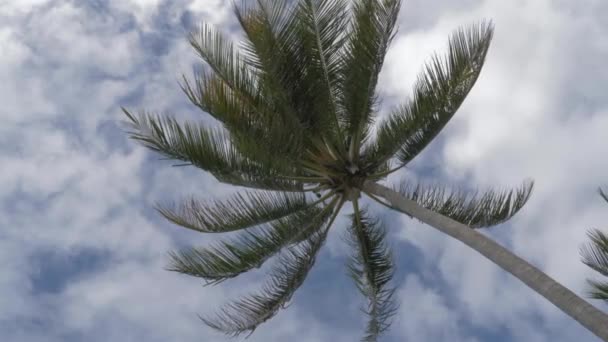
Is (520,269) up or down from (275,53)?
down

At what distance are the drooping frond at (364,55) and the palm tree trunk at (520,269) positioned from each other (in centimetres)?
126

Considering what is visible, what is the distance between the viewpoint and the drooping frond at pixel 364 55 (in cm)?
1056

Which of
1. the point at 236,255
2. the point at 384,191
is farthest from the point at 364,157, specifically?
the point at 236,255

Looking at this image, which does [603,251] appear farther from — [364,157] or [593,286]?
[364,157]

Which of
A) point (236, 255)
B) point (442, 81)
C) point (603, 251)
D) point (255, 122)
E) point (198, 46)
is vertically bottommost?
point (603, 251)

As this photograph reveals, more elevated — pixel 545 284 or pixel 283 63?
pixel 283 63

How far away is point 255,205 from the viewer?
1107 centimetres

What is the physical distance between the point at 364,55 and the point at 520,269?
3.97 meters

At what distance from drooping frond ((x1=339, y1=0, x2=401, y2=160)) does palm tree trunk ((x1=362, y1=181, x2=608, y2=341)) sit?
4.15 ft

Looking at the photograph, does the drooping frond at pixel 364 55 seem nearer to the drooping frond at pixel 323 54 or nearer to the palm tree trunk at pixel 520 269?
the drooping frond at pixel 323 54

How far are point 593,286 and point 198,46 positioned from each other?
658cm

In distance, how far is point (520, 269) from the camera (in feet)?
26.6

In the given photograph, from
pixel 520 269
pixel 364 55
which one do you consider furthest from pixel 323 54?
pixel 520 269

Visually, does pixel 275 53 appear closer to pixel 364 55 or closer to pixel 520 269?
pixel 364 55
